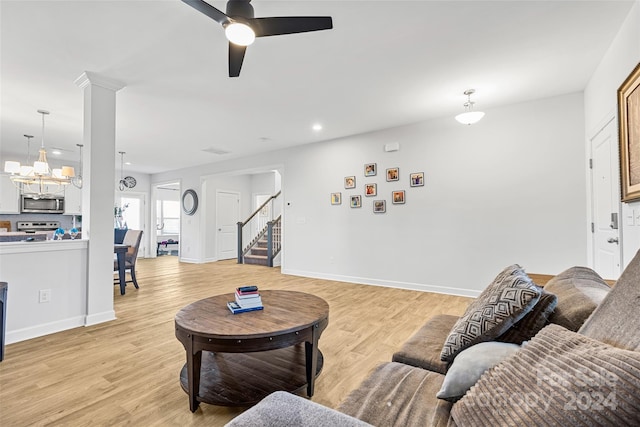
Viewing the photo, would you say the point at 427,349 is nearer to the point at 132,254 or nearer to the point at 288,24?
the point at 288,24

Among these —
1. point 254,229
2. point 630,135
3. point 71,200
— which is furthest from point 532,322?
point 71,200

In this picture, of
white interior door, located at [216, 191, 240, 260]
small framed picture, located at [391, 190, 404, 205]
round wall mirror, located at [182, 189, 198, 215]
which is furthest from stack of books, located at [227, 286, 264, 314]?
white interior door, located at [216, 191, 240, 260]

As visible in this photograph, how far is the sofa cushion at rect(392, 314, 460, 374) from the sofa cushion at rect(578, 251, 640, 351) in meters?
0.59

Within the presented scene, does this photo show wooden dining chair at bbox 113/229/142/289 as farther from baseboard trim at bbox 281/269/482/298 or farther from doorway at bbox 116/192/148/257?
doorway at bbox 116/192/148/257

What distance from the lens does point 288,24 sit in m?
1.80

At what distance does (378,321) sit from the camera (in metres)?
3.19

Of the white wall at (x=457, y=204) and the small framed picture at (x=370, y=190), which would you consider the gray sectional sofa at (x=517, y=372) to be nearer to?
the white wall at (x=457, y=204)

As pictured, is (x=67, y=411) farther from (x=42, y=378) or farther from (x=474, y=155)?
(x=474, y=155)

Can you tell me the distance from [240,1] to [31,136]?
18.8 ft

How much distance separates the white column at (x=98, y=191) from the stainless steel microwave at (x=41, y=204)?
494 cm

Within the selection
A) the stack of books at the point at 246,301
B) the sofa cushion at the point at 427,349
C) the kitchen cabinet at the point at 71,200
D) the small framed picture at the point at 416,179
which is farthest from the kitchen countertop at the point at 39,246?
the kitchen cabinet at the point at 71,200

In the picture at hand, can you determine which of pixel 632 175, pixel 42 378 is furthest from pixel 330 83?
pixel 42 378

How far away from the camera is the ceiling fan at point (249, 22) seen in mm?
1718

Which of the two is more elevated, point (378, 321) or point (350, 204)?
point (350, 204)
